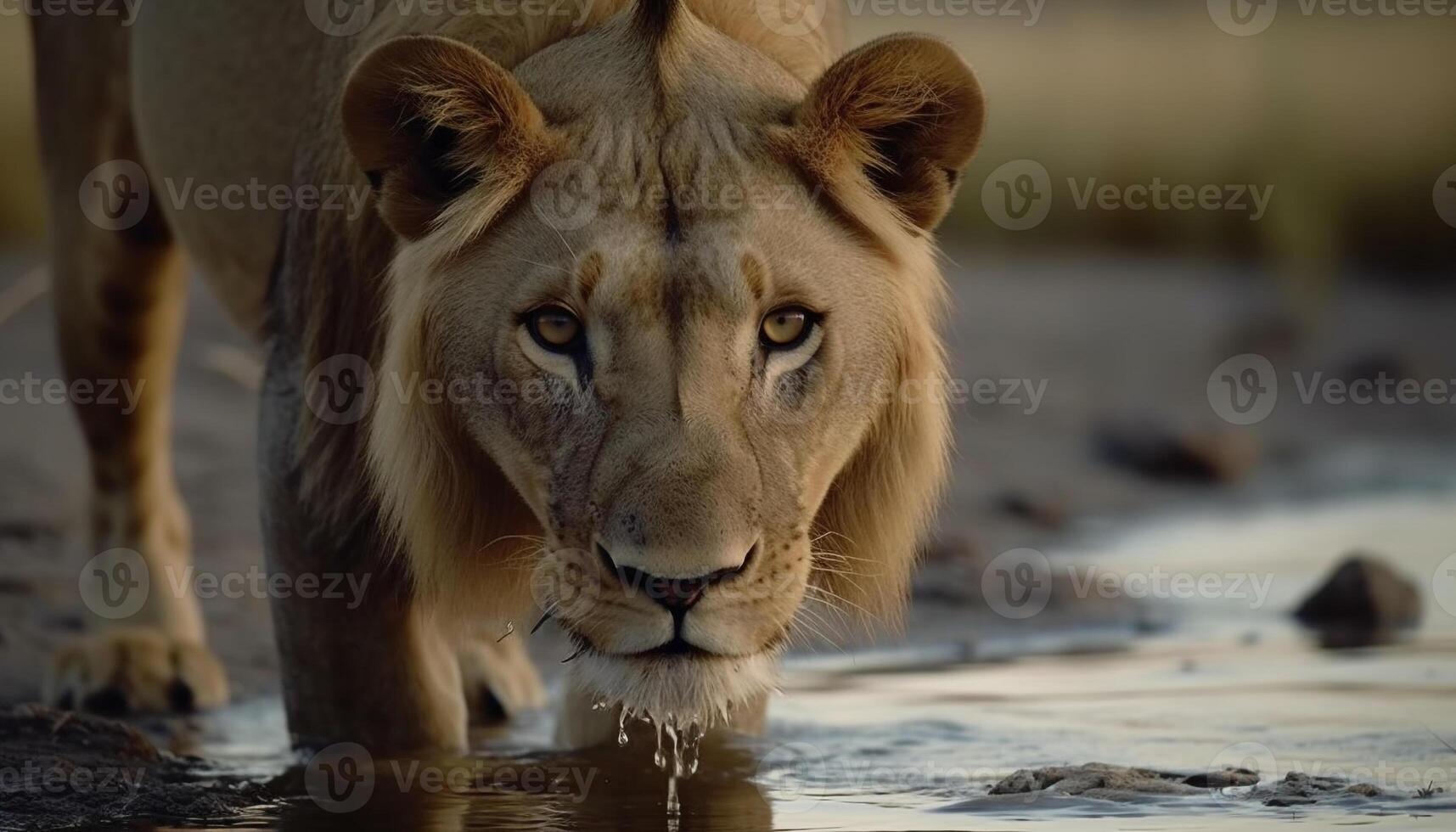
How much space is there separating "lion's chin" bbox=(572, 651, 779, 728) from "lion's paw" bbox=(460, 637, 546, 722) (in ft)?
6.95

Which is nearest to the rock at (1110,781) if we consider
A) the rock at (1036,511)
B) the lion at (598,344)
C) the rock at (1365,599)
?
the lion at (598,344)

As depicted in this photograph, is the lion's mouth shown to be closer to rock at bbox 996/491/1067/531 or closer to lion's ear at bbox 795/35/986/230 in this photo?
lion's ear at bbox 795/35/986/230

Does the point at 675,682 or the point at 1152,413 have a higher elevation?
the point at 1152,413

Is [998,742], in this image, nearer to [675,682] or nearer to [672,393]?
[675,682]

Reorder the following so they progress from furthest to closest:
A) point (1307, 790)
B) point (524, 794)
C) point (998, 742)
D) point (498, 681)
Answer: point (498, 681)
point (998, 742)
point (524, 794)
point (1307, 790)

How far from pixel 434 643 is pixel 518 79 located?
4.47 feet

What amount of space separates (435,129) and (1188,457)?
5804mm

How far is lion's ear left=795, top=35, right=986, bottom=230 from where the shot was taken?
433 cm

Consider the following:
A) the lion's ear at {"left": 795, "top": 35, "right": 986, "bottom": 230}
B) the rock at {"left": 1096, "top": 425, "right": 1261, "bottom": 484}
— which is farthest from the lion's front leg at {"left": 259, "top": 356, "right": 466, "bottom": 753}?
the rock at {"left": 1096, "top": 425, "right": 1261, "bottom": 484}

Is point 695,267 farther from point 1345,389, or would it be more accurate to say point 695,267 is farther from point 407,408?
point 1345,389

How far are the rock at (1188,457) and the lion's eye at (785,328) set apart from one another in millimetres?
5598

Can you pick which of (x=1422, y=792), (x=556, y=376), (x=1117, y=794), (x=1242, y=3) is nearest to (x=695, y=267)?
(x=556, y=376)

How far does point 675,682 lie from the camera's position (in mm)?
4035

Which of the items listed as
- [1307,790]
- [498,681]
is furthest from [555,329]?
[498,681]
